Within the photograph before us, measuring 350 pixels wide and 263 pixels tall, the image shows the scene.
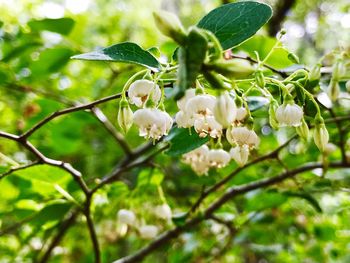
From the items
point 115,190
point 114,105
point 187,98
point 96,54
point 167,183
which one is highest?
point 96,54

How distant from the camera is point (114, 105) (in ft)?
5.16

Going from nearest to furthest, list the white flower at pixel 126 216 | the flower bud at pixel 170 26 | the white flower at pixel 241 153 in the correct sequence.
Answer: the flower bud at pixel 170 26, the white flower at pixel 241 153, the white flower at pixel 126 216

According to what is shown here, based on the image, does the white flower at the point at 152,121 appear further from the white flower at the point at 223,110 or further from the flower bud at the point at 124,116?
the white flower at the point at 223,110

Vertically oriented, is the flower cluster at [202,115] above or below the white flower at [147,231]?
above

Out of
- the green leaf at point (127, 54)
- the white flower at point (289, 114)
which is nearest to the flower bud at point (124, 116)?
the green leaf at point (127, 54)

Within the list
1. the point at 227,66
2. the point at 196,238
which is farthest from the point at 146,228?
the point at 227,66

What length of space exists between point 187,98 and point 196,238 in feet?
4.45

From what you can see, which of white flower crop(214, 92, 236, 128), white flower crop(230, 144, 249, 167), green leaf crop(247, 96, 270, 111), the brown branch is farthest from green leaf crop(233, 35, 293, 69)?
the brown branch

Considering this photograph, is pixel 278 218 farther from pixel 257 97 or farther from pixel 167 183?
pixel 257 97

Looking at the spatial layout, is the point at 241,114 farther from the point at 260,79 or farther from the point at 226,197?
the point at 226,197

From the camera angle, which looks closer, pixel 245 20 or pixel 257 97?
pixel 245 20

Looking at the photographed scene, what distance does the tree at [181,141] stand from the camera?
594mm

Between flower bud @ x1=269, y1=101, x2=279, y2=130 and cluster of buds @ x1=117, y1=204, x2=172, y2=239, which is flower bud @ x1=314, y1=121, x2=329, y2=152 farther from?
cluster of buds @ x1=117, y1=204, x2=172, y2=239

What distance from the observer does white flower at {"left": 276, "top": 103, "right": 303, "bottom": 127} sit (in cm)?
62
